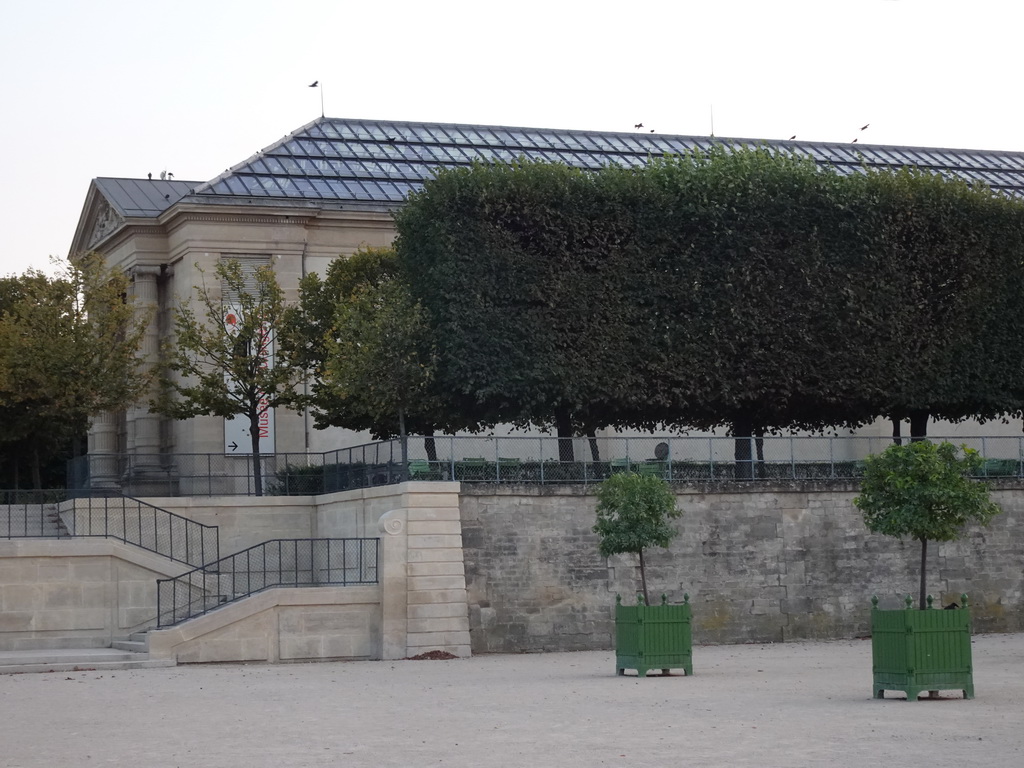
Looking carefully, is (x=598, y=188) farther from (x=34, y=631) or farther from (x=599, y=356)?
(x=34, y=631)

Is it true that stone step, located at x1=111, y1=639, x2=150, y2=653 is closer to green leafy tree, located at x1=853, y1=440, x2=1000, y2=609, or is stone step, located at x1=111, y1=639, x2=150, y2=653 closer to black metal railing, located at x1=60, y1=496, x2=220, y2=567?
black metal railing, located at x1=60, y1=496, x2=220, y2=567

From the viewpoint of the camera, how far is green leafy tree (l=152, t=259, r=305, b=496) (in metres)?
43.8

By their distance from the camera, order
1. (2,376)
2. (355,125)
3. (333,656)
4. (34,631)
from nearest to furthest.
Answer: (333,656) → (34,631) → (2,376) → (355,125)

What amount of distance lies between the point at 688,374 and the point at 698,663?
11688 millimetres

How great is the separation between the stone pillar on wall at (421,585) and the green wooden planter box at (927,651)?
1350 centimetres

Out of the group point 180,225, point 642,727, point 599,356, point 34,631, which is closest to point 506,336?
point 599,356

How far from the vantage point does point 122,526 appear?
37375 mm

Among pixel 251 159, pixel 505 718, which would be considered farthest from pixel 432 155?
pixel 505 718

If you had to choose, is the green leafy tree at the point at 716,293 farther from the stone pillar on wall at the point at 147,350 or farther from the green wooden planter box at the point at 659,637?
the stone pillar on wall at the point at 147,350

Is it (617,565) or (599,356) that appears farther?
(599,356)

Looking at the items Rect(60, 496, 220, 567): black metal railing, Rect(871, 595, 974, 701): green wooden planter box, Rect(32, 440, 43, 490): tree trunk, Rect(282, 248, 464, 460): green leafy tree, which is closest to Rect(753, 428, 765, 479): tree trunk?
Rect(282, 248, 464, 460): green leafy tree

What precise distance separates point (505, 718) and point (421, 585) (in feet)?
44.2

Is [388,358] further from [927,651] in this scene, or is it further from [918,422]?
[927,651]

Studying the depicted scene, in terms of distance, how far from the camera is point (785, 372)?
131ft
